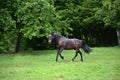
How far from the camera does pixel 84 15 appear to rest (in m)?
46.8

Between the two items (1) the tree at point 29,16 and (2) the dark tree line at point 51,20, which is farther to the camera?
(2) the dark tree line at point 51,20

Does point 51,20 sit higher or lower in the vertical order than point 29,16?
lower

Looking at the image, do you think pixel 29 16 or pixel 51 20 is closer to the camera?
pixel 29 16

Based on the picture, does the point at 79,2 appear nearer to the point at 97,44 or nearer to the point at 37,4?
the point at 97,44

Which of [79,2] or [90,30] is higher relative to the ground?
[79,2]

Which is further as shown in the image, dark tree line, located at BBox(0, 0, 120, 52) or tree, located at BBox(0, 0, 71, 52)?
dark tree line, located at BBox(0, 0, 120, 52)

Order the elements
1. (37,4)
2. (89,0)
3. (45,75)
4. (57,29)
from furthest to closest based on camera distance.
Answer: (89,0), (57,29), (37,4), (45,75)

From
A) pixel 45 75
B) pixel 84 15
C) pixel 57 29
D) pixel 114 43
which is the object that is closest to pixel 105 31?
pixel 114 43

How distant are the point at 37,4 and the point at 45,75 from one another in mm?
17324

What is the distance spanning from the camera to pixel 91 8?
151 feet

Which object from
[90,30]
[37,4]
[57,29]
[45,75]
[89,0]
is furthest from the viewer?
[90,30]

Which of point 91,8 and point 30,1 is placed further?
point 91,8

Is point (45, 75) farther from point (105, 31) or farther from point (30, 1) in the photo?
point (105, 31)

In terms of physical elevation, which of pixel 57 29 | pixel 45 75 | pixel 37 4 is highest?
pixel 37 4
